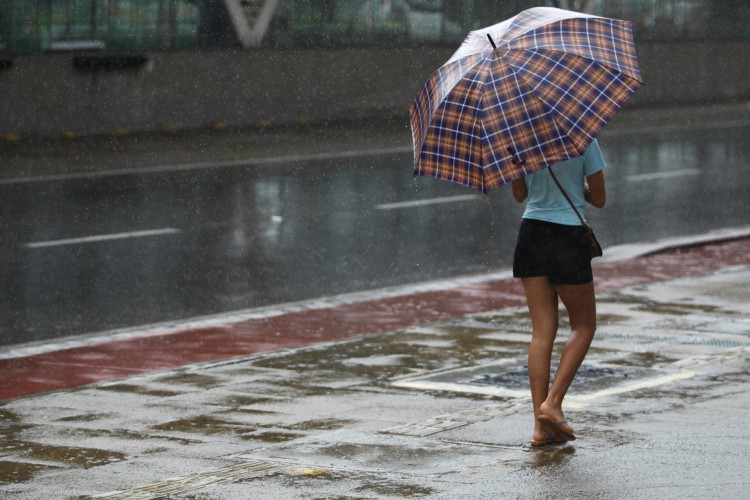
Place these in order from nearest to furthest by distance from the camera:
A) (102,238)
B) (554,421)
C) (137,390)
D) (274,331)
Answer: (554,421) → (137,390) → (274,331) → (102,238)

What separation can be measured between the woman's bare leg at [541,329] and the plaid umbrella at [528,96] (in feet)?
2.04

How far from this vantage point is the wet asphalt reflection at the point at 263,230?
1259cm

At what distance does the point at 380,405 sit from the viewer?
26.4 feet

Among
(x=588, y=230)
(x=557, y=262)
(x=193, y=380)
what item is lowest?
(x=193, y=380)

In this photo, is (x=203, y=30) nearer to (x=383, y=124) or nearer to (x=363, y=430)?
(x=383, y=124)

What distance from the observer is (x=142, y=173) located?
21.1m

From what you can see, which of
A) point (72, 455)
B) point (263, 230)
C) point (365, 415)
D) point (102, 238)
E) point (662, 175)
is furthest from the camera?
point (662, 175)

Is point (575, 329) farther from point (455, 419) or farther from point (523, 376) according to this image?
point (523, 376)

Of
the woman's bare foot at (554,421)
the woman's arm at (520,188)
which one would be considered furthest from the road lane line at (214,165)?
the woman's bare foot at (554,421)

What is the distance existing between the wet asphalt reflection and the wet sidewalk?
3.76 ft

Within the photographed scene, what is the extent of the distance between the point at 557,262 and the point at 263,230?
923cm

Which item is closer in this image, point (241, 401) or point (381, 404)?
point (381, 404)

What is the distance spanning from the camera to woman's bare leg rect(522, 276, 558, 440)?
23.6 ft

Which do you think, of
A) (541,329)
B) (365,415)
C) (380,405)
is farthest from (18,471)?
(541,329)
